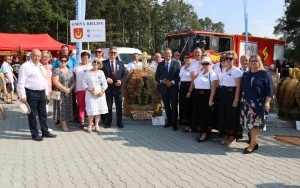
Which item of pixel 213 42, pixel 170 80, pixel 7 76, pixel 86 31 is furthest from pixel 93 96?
pixel 213 42

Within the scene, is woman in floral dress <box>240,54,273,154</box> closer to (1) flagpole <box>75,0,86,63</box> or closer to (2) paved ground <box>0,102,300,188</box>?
(2) paved ground <box>0,102,300,188</box>

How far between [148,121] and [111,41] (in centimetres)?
3448

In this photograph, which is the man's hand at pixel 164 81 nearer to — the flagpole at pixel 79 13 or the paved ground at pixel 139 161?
the paved ground at pixel 139 161

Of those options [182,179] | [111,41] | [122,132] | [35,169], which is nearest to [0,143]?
[35,169]

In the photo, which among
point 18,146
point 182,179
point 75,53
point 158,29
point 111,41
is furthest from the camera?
point 158,29

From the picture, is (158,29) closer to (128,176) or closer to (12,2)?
(12,2)

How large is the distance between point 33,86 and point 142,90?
278cm

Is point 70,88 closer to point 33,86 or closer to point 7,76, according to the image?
point 33,86

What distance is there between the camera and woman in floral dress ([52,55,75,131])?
671 centimetres

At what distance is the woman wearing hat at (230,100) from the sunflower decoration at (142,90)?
2.44m

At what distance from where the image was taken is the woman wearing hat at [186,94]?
668 cm

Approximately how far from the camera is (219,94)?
229 inches

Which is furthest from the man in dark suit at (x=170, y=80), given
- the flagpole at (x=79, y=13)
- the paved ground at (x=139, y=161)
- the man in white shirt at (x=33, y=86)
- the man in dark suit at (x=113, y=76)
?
the flagpole at (x=79, y=13)

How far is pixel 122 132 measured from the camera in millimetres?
6867
